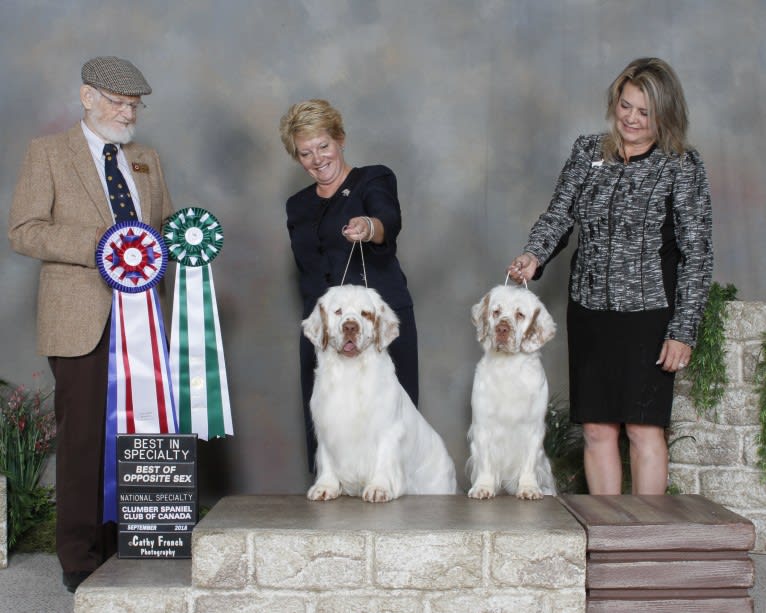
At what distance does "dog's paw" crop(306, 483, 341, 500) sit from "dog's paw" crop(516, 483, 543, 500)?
0.66 metres

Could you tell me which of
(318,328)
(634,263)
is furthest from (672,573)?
(318,328)

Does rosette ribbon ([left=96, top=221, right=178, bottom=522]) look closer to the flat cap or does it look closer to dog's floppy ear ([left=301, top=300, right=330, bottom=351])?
the flat cap

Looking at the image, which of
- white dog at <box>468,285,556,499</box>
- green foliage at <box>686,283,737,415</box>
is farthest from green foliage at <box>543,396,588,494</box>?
white dog at <box>468,285,556,499</box>

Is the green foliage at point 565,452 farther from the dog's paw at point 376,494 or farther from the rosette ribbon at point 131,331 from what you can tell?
the rosette ribbon at point 131,331

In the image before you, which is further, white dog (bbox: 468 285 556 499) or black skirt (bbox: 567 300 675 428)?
black skirt (bbox: 567 300 675 428)

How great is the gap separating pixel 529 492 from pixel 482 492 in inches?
6.5

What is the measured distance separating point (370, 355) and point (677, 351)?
1121 mm

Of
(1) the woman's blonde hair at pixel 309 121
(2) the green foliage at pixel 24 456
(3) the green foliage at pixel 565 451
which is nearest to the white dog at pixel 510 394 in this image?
(1) the woman's blonde hair at pixel 309 121

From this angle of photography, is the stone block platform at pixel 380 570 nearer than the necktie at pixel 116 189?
Yes

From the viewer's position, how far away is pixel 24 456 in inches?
176

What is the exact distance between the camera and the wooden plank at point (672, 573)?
8.89 ft

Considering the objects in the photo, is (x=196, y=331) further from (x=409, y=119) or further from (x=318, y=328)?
(x=409, y=119)

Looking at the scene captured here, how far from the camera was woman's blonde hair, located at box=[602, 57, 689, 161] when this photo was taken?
3.20 metres

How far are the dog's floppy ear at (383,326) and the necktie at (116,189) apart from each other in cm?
109
